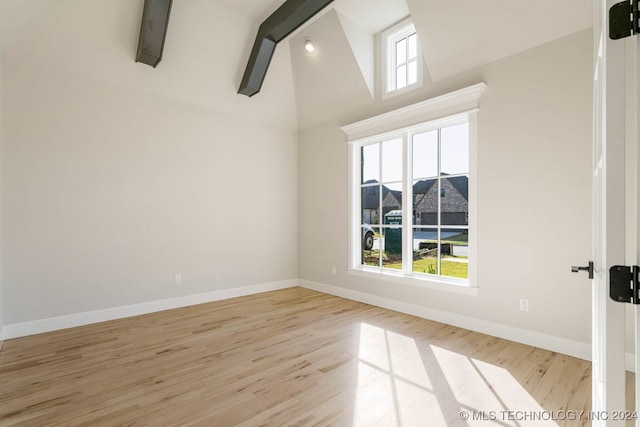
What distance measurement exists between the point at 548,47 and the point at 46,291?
217 inches

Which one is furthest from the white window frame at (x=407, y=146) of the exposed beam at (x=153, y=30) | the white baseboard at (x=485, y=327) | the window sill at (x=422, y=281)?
the exposed beam at (x=153, y=30)

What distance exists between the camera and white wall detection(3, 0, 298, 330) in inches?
121

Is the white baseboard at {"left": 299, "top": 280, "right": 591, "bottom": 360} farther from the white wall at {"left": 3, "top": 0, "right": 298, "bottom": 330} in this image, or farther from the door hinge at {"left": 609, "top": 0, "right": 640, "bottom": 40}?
the door hinge at {"left": 609, "top": 0, "right": 640, "bottom": 40}

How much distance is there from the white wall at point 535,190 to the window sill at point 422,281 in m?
0.08

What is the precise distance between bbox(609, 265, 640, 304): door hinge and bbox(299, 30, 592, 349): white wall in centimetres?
228

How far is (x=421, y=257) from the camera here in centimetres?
377

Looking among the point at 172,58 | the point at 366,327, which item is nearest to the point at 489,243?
the point at 366,327

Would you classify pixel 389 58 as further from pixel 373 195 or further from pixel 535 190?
pixel 535 190

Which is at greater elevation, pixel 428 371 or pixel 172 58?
pixel 172 58

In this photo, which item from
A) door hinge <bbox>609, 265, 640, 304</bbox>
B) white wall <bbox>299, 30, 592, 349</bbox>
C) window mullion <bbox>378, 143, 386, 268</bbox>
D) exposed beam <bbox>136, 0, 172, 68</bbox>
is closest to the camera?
door hinge <bbox>609, 265, 640, 304</bbox>

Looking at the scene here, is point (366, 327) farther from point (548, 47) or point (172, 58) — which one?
point (172, 58)

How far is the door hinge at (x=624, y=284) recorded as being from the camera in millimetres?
741

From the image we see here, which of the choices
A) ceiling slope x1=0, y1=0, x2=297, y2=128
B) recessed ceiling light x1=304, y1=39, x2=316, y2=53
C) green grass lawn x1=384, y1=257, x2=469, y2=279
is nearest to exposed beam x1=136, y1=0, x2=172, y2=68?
ceiling slope x1=0, y1=0, x2=297, y2=128

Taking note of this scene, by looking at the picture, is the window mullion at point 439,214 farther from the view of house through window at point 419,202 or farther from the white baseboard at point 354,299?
the white baseboard at point 354,299
